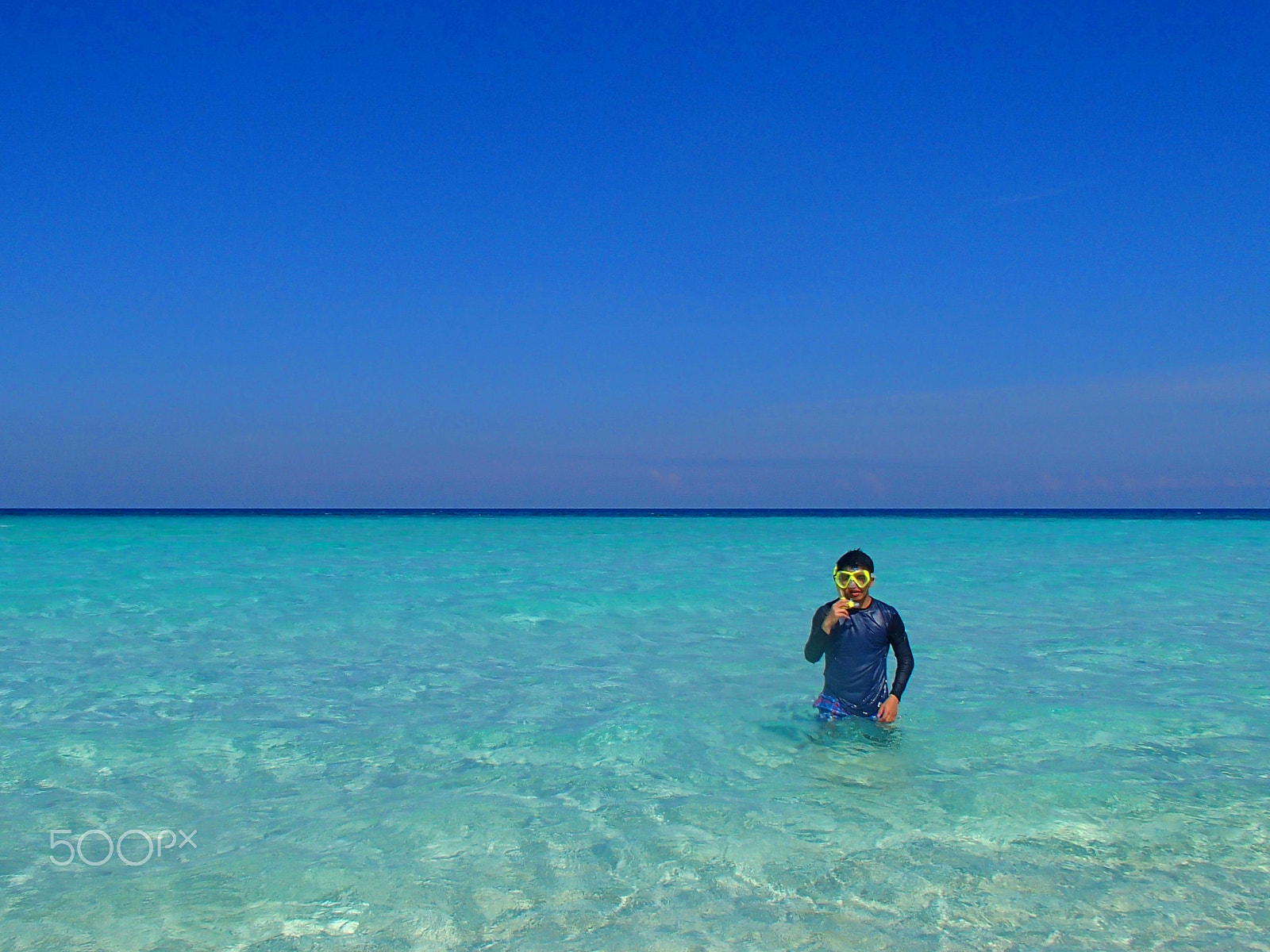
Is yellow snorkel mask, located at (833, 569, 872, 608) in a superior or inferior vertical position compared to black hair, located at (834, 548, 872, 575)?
inferior

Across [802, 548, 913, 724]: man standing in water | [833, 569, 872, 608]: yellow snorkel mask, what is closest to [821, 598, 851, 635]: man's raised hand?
[802, 548, 913, 724]: man standing in water

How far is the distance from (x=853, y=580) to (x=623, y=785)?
1883 millimetres

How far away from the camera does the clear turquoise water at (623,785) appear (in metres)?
3.55

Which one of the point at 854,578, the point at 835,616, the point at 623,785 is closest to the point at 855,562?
the point at 854,578

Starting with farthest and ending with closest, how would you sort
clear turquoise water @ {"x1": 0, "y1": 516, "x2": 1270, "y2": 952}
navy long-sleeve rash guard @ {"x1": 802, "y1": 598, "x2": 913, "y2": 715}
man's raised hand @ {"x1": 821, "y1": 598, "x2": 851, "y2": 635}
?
navy long-sleeve rash guard @ {"x1": 802, "y1": 598, "x2": 913, "y2": 715} < man's raised hand @ {"x1": 821, "y1": 598, "x2": 851, "y2": 635} < clear turquoise water @ {"x1": 0, "y1": 516, "x2": 1270, "y2": 952}

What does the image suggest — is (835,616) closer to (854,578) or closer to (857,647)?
(854,578)

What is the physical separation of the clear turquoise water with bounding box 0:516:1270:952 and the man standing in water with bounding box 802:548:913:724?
0.88ft

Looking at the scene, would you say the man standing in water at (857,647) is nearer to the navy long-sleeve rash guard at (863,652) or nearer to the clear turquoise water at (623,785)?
the navy long-sleeve rash guard at (863,652)

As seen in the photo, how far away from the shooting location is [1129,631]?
36.9 feet

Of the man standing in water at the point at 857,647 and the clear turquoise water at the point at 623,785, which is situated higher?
the man standing in water at the point at 857,647

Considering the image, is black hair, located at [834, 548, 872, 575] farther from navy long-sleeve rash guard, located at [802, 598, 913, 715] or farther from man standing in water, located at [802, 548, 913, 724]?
navy long-sleeve rash guard, located at [802, 598, 913, 715]

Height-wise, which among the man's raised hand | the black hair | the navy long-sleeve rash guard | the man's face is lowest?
the navy long-sleeve rash guard

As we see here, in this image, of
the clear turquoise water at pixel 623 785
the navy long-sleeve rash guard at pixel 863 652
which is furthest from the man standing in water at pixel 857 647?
the clear turquoise water at pixel 623 785

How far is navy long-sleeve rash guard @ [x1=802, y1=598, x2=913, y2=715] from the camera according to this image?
5.70m
